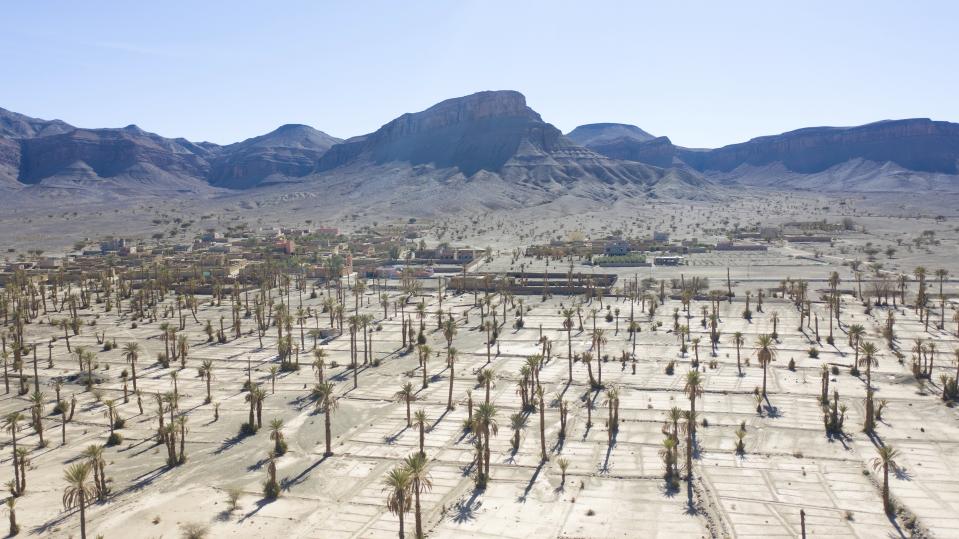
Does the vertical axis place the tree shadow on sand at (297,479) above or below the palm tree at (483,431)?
below

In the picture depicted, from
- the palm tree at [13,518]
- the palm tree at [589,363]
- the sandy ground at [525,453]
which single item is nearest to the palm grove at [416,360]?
the palm tree at [13,518]

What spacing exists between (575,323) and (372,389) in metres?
23.8

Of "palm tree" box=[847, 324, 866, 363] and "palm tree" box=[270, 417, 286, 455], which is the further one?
"palm tree" box=[847, 324, 866, 363]

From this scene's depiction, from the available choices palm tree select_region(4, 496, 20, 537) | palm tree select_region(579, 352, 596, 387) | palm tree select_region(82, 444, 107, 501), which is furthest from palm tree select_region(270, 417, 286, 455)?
palm tree select_region(579, 352, 596, 387)

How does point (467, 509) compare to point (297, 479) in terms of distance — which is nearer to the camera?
point (467, 509)

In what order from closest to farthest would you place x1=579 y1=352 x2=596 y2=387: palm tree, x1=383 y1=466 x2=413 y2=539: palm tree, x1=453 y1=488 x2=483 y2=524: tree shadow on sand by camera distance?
x1=383 y1=466 x2=413 y2=539: palm tree, x1=453 y1=488 x2=483 y2=524: tree shadow on sand, x1=579 y1=352 x2=596 y2=387: palm tree

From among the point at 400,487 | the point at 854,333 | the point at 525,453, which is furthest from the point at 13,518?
the point at 854,333

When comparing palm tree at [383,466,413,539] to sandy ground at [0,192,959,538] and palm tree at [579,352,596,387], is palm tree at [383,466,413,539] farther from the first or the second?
palm tree at [579,352,596,387]

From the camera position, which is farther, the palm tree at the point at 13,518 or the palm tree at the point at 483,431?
the palm tree at the point at 483,431

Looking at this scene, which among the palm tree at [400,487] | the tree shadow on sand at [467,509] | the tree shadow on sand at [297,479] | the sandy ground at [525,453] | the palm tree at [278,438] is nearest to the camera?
the palm tree at [400,487]

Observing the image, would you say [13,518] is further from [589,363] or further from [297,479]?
[589,363]

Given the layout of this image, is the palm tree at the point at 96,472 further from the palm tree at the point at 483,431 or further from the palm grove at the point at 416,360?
the palm tree at the point at 483,431

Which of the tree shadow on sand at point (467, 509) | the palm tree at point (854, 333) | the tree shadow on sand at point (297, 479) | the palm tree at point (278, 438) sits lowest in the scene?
the tree shadow on sand at point (467, 509)

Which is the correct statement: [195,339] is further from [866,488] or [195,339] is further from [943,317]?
[943,317]
